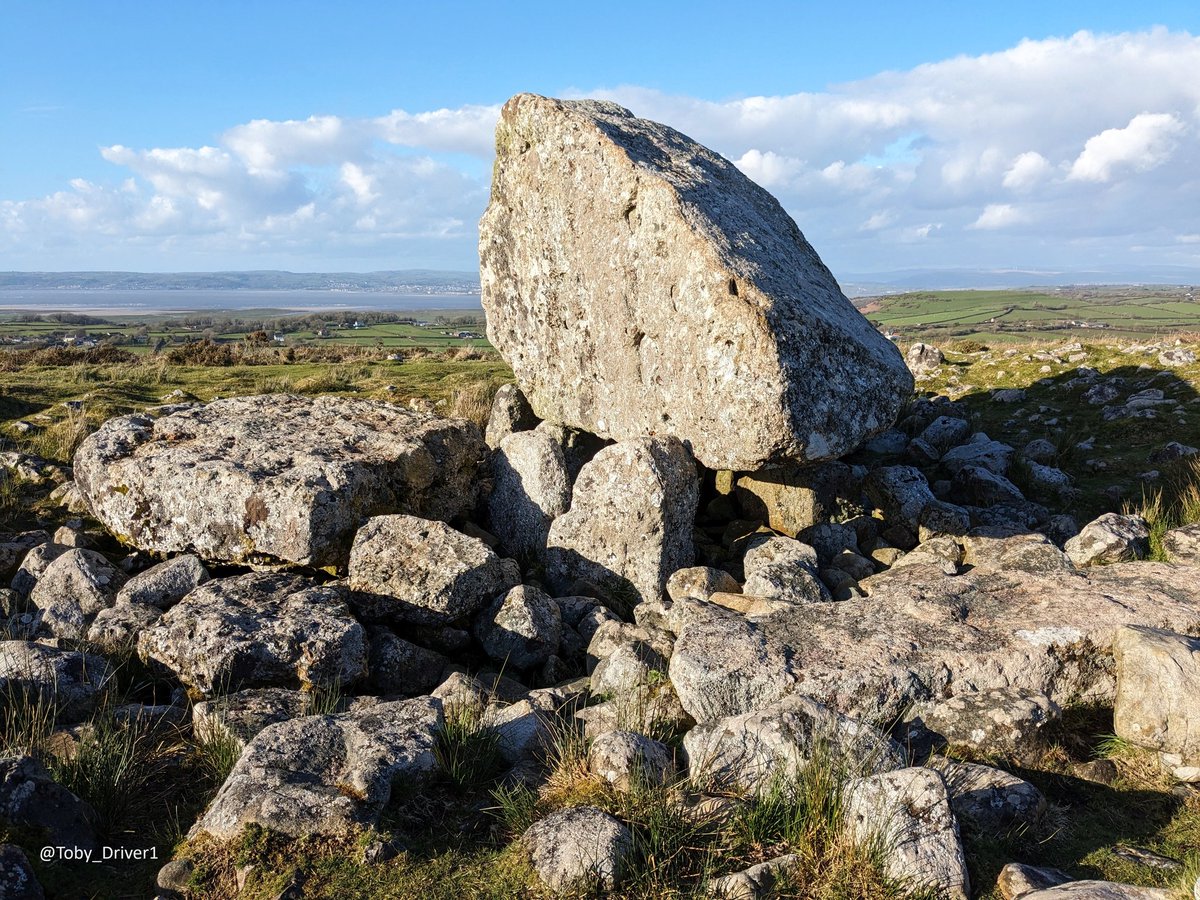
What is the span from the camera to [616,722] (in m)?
5.96

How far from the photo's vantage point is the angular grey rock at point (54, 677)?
620 cm

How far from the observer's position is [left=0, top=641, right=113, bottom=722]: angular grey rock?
6203 millimetres

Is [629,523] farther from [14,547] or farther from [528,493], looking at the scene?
[14,547]

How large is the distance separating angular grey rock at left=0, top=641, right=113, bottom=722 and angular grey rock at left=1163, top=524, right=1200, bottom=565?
10803 mm

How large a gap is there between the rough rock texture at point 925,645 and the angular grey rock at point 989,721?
236 mm

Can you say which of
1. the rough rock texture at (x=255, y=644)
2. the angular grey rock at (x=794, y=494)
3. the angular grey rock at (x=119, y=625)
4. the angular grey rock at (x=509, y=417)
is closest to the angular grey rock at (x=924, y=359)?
the angular grey rock at (x=794, y=494)

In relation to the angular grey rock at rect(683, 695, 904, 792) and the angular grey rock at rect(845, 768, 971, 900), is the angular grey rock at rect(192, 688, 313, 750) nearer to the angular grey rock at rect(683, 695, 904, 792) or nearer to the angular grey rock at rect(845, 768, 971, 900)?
the angular grey rock at rect(683, 695, 904, 792)

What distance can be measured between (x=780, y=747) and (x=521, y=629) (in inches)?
132

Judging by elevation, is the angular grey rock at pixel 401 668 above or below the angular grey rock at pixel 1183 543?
below

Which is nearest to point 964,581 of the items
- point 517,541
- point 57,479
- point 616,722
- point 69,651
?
point 616,722

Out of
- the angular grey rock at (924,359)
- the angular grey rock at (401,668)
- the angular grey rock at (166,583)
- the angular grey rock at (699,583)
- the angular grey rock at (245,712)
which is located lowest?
the angular grey rock at (401,668)

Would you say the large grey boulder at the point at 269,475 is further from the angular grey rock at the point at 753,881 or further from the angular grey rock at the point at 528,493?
the angular grey rock at the point at 753,881

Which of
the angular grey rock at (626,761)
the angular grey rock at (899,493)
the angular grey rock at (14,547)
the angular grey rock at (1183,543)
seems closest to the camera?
the angular grey rock at (626,761)

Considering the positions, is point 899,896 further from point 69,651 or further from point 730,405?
point 69,651
